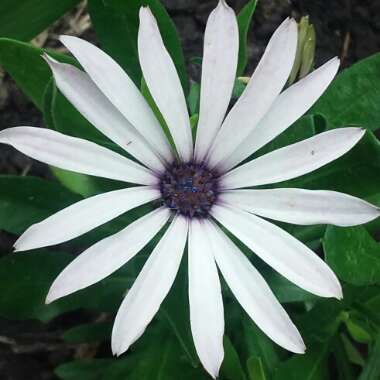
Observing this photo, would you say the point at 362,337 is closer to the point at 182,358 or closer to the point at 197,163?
the point at 182,358

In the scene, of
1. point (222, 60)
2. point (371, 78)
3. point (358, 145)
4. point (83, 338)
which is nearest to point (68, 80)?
point (222, 60)

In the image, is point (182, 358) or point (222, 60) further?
point (182, 358)

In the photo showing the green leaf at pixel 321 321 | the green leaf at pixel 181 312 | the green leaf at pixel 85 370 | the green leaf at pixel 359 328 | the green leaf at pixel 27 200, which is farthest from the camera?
the green leaf at pixel 85 370

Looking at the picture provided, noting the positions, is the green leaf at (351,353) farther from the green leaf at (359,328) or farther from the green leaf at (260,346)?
the green leaf at (260,346)

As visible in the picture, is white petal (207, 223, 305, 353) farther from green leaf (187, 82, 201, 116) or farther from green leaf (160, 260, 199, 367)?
green leaf (187, 82, 201, 116)

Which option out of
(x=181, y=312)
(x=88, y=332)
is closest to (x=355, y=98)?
(x=181, y=312)

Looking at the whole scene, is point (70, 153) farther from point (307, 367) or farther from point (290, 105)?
point (307, 367)

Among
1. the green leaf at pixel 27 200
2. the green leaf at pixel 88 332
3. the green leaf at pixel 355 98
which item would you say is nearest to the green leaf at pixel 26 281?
the green leaf at pixel 27 200
